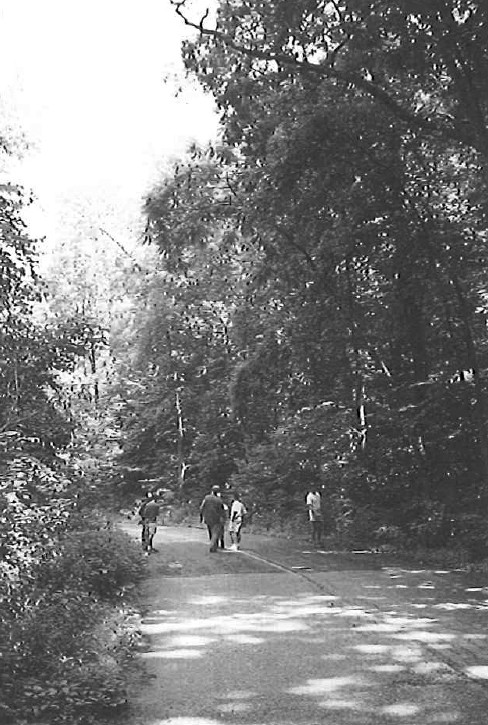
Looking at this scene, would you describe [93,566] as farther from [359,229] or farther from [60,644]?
[359,229]

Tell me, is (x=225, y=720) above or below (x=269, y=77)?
below

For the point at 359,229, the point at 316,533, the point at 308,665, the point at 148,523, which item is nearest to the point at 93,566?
the point at 308,665

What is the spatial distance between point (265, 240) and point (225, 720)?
16.2 meters

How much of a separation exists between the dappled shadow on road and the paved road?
2 cm

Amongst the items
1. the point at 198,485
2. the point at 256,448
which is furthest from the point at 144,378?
the point at 256,448

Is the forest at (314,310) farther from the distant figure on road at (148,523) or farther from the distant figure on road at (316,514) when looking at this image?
the distant figure on road at (148,523)

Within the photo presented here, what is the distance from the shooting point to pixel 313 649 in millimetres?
9008

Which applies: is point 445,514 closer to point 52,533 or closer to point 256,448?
point 52,533

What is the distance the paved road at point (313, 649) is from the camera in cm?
684

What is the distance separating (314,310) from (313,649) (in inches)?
568

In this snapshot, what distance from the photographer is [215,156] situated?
21406mm

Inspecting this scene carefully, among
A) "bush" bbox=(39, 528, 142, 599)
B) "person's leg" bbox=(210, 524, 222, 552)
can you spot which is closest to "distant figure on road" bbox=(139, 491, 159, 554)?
"person's leg" bbox=(210, 524, 222, 552)

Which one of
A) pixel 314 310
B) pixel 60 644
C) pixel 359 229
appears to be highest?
pixel 359 229

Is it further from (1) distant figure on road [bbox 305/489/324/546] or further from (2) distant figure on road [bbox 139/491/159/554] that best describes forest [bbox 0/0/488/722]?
(2) distant figure on road [bbox 139/491/159/554]
